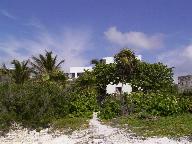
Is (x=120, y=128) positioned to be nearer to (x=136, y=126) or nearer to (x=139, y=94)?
(x=136, y=126)

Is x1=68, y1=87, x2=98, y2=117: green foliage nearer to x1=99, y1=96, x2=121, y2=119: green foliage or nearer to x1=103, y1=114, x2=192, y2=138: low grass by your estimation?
x1=99, y1=96, x2=121, y2=119: green foliage

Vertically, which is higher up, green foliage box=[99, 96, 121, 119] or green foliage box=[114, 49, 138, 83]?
green foliage box=[114, 49, 138, 83]

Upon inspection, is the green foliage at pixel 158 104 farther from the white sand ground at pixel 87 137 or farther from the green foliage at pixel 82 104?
the white sand ground at pixel 87 137

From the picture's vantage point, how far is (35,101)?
870 inches

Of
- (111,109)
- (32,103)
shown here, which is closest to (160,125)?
(111,109)

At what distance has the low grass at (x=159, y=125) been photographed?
18.5 m

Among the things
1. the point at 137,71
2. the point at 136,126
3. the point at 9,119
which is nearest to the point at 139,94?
the point at 136,126

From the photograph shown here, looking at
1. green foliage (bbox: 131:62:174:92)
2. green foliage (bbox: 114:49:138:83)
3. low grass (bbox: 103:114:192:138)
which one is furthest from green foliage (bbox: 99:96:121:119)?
green foliage (bbox: 131:62:174:92)

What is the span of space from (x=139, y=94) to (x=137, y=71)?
9218 mm

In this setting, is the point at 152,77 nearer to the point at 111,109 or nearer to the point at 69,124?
the point at 111,109

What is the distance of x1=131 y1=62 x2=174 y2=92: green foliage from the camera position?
108ft

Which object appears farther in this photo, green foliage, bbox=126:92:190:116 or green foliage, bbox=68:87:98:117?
green foliage, bbox=68:87:98:117

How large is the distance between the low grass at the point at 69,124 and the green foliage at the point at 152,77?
11529mm

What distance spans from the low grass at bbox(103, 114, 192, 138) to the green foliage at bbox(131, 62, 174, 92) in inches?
418
